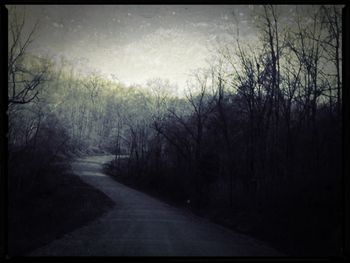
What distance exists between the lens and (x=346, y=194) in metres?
6.59

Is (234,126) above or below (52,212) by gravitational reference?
above

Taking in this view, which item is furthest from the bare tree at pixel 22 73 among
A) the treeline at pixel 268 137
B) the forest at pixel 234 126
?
the treeline at pixel 268 137

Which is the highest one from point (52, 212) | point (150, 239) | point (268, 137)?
point (268, 137)

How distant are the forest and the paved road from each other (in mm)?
1051

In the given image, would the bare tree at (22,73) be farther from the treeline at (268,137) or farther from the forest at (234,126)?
the treeline at (268,137)

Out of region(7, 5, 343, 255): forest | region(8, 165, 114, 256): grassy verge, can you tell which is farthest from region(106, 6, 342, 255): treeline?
region(8, 165, 114, 256): grassy verge

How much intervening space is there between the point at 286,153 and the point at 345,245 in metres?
6.36

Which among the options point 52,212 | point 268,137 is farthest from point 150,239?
point 268,137

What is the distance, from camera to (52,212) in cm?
1341

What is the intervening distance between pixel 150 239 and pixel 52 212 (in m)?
6.02

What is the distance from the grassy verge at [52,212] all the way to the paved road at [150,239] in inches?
21.9

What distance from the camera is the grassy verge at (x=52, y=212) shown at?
9391 mm

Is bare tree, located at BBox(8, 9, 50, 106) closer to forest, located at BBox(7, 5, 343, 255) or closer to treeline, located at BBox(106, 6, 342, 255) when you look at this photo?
forest, located at BBox(7, 5, 343, 255)

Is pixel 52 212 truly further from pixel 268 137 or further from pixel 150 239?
pixel 268 137
